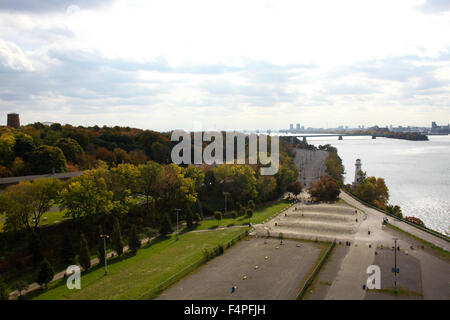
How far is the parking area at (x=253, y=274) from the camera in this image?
22.5 meters

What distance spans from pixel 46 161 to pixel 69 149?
7485 millimetres

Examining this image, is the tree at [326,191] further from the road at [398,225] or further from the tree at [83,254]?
the tree at [83,254]

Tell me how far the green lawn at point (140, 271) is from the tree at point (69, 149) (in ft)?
85.1

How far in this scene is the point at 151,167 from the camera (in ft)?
134

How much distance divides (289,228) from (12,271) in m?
27.3

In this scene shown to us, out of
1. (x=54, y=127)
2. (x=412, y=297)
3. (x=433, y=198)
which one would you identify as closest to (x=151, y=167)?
(x=412, y=297)

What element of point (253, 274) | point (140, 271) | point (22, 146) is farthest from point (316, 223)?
point (22, 146)

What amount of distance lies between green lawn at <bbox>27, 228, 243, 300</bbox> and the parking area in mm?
1719

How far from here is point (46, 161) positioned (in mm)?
44625

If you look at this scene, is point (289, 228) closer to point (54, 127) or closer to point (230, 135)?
point (54, 127)

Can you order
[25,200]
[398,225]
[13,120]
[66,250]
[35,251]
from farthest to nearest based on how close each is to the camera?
[13,120] → [398,225] → [25,200] → [66,250] → [35,251]

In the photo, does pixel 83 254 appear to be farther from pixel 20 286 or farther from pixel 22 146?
pixel 22 146

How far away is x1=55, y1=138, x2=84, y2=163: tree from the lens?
51.8m

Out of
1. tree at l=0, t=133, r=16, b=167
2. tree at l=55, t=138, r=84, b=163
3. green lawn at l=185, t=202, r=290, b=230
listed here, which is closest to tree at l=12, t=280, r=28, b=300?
green lawn at l=185, t=202, r=290, b=230
